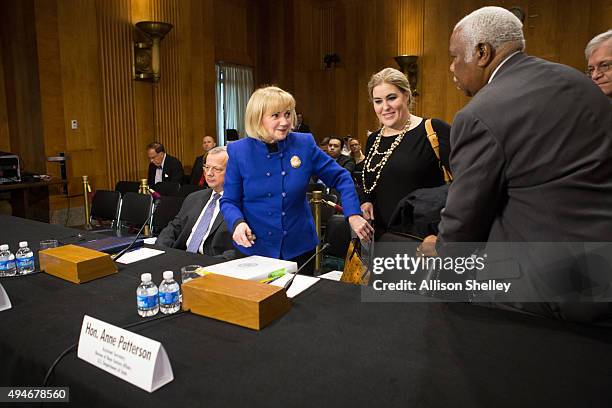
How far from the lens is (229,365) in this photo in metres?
1.16

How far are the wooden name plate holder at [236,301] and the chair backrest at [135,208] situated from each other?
2683mm

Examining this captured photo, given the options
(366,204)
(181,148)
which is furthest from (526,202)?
(181,148)

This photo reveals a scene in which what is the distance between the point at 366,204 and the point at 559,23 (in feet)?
26.2

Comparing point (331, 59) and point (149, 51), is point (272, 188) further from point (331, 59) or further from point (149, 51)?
point (331, 59)

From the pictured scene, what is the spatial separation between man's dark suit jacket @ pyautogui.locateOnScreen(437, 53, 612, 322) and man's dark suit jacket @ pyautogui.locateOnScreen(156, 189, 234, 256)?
1754 mm

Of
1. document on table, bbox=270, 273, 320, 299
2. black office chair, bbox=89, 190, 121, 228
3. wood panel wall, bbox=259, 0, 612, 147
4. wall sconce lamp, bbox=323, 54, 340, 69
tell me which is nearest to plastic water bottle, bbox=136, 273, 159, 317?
document on table, bbox=270, 273, 320, 299

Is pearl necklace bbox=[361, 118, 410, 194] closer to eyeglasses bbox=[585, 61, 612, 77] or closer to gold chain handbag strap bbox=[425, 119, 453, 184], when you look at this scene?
gold chain handbag strap bbox=[425, 119, 453, 184]

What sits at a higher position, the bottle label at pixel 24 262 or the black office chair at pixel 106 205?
the bottle label at pixel 24 262

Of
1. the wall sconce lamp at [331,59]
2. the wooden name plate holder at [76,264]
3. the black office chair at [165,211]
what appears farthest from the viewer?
the wall sconce lamp at [331,59]

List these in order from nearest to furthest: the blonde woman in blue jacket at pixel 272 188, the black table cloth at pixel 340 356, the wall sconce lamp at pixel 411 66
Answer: the black table cloth at pixel 340 356
the blonde woman in blue jacket at pixel 272 188
the wall sconce lamp at pixel 411 66

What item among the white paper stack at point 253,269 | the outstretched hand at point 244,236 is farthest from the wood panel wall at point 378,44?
the white paper stack at point 253,269

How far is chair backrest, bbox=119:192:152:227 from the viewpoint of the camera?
13.3 ft

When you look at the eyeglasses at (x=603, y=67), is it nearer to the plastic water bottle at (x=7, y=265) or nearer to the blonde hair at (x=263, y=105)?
the blonde hair at (x=263, y=105)

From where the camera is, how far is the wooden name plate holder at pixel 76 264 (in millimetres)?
1837
